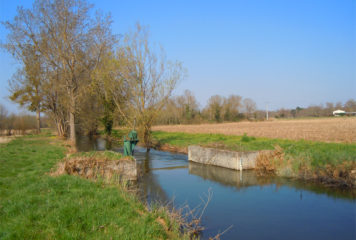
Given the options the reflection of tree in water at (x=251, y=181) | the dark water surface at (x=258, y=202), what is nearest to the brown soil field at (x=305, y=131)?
the reflection of tree in water at (x=251, y=181)

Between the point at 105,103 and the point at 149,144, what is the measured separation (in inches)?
345

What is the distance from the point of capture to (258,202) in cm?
1000

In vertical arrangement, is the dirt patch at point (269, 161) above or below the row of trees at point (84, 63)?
below

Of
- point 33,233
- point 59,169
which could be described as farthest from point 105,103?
point 33,233

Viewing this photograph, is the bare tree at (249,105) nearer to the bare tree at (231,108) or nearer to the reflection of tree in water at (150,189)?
the bare tree at (231,108)

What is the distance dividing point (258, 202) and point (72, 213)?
21.1ft

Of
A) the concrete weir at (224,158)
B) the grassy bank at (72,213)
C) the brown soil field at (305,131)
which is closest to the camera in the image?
the grassy bank at (72,213)

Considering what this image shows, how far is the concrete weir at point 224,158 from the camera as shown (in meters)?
14.9

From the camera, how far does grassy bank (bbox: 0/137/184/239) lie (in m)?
5.09

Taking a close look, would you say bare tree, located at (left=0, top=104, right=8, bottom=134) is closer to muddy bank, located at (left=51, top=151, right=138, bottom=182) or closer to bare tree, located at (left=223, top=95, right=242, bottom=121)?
muddy bank, located at (left=51, top=151, right=138, bottom=182)

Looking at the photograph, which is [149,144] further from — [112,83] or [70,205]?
[70,205]

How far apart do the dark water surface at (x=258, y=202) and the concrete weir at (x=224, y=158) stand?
0.50m

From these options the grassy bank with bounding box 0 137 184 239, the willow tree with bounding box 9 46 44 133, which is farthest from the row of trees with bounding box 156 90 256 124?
the grassy bank with bounding box 0 137 184 239

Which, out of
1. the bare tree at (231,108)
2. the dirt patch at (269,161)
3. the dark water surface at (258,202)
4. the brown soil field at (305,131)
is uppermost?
the bare tree at (231,108)
